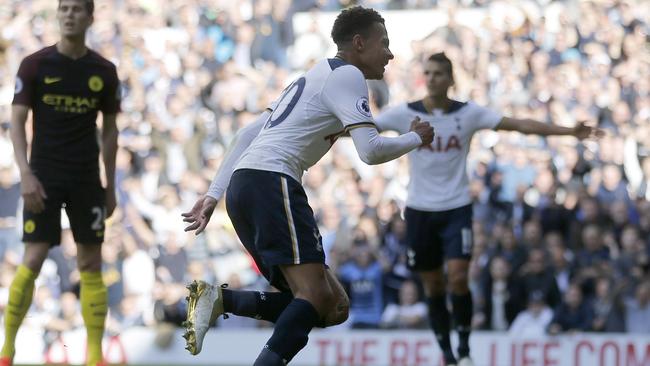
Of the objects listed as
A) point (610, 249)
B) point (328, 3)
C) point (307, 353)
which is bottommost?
point (307, 353)

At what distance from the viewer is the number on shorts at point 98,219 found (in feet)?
33.9

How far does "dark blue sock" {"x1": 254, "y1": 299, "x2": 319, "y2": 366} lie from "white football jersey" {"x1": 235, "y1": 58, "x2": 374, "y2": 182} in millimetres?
784

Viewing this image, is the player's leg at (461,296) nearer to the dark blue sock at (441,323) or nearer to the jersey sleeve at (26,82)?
the dark blue sock at (441,323)

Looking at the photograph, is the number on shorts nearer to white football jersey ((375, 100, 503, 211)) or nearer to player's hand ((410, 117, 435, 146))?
white football jersey ((375, 100, 503, 211))

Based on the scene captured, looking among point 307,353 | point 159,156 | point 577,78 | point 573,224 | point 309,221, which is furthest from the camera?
point 159,156

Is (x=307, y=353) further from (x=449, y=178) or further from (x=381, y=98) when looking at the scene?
(x=381, y=98)

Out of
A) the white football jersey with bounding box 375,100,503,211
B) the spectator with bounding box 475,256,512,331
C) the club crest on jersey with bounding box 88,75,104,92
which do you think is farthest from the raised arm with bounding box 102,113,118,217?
the spectator with bounding box 475,256,512,331

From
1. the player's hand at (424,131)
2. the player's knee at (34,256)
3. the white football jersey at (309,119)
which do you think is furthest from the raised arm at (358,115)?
the player's knee at (34,256)

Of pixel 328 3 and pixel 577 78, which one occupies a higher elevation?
pixel 328 3

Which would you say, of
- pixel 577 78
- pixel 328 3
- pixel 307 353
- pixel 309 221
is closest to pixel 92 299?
pixel 309 221

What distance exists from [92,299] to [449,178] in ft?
10.9

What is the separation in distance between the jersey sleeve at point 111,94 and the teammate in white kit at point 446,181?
244 centimetres

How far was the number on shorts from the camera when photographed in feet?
33.9

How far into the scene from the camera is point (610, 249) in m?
16.8
